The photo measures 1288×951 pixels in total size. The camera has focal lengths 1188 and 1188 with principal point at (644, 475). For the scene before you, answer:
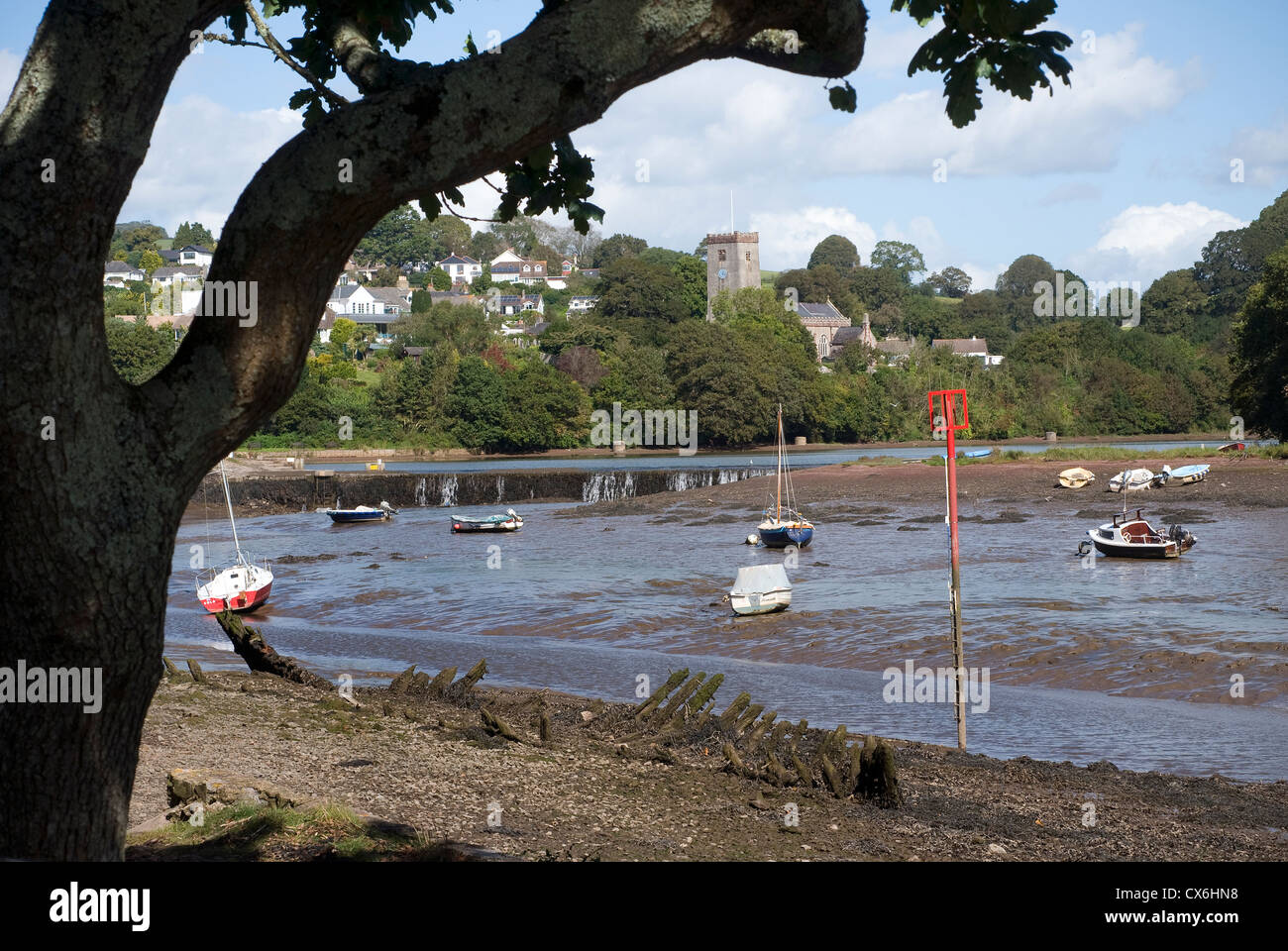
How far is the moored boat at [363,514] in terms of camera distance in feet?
191

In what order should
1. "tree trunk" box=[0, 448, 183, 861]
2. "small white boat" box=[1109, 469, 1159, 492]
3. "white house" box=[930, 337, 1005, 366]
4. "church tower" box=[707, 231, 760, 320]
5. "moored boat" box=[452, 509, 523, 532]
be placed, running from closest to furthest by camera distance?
"tree trunk" box=[0, 448, 183, 861], "small white boat" box=[1109, 469, 1159, 492], "moored boat" box=[452, 509, 523, 532], "church tower" box=[707, 231, 760, 320], "white house" box=[930, 337, 1005, 366]

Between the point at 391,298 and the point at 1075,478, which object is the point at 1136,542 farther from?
the point at 391,298

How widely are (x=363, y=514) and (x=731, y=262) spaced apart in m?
93.9

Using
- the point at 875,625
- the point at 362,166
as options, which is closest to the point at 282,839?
the point at 362,166

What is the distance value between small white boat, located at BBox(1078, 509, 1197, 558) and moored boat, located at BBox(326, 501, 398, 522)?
35.9 m

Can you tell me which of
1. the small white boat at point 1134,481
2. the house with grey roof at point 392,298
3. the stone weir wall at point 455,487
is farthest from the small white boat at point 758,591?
the house with grey roof at point 392,298

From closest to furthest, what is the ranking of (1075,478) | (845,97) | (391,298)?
(845,97) → (1075,478) → (391,298)

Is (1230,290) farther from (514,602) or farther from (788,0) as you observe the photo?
(788,0)

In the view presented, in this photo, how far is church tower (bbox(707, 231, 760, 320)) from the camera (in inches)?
5714

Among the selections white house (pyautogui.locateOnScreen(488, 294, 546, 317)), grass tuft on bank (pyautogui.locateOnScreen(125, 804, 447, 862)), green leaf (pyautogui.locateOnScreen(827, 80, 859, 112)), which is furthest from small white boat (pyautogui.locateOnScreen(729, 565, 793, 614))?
white house (pyautogui.locateOnScreen(488, 294, 546, 317))

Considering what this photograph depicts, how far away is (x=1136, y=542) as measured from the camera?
33.8m

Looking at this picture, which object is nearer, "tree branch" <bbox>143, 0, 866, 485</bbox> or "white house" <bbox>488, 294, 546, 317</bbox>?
"tree branch" <bbox>143, 0, 866, 485</bbox>

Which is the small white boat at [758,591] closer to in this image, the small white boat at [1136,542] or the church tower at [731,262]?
the small white boat at [1136,542]

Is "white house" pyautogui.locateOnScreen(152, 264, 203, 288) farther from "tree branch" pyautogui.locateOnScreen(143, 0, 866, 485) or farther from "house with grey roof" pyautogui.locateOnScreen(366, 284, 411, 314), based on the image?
"tree branch" pyautogui.locateOnScreen(143, 0, 866, 485)
